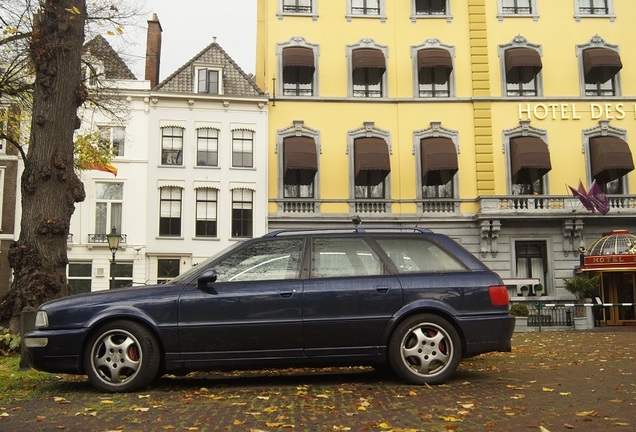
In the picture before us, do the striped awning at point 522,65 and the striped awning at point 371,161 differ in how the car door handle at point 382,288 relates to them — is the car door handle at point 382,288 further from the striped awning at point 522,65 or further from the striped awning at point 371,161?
the striped awning at point 522,65

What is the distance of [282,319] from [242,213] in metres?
22.4

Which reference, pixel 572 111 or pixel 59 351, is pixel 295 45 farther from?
pixel 59 351

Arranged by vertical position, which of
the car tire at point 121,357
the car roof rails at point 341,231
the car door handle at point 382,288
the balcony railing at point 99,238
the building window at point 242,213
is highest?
the building window at point 242,213

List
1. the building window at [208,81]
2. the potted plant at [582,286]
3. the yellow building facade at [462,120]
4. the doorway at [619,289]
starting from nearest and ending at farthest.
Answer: the potted plant at [582,286], the doorway at [619,289], the yellow building facade at [462,120], the building window at [208,81]

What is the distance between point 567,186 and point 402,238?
2258cm

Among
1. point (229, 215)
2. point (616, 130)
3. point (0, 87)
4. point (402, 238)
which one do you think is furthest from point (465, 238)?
point (402, 238)

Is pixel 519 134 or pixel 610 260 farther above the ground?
pixel 519 134

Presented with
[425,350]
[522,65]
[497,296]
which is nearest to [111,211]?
[522,65]

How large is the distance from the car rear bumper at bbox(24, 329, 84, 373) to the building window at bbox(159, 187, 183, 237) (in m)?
22.3

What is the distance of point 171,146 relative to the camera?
29422 millimetres

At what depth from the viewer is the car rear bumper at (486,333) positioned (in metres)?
7.11

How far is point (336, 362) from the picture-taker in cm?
708

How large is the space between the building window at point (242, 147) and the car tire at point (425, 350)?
2306 centimetres

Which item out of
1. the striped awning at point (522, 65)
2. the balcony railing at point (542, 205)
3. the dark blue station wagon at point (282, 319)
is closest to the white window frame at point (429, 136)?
the balcony railing at point (542, 205)
